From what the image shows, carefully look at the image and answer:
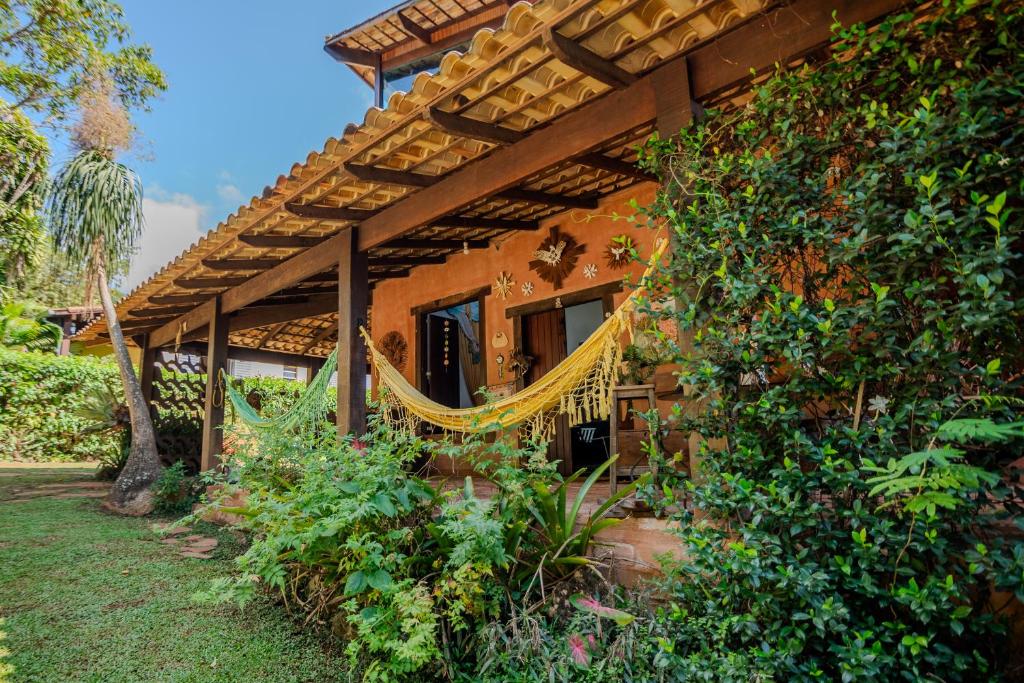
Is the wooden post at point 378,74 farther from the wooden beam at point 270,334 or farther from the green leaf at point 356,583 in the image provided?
the green leaf at point 356,583

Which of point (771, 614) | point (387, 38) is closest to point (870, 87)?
point (771, 614)

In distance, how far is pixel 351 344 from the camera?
144 inches

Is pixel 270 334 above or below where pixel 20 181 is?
below

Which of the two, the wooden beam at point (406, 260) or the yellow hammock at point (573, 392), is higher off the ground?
the wooden beam at point (406, 260)

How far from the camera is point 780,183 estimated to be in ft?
5.37

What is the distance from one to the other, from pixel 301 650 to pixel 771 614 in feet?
5.20

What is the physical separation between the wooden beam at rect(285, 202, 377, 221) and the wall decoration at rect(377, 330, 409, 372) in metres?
1.96

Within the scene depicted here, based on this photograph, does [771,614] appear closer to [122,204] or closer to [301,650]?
[301,650]

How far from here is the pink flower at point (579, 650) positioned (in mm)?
1662

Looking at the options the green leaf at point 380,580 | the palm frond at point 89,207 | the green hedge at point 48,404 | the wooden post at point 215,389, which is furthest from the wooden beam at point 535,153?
the green hedge at point 48,404

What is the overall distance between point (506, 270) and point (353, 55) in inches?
217

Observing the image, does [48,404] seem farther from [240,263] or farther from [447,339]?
[447,339]

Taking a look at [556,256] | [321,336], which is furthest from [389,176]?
[321,336]

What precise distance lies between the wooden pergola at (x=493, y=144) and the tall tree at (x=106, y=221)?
469 mm
